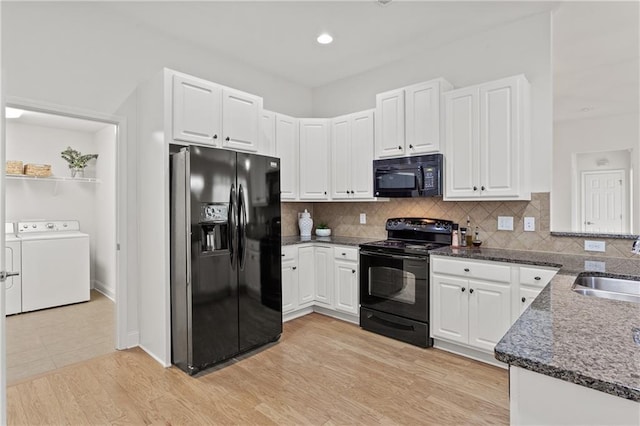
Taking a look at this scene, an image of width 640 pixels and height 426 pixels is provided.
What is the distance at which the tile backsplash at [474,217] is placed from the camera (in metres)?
2.98

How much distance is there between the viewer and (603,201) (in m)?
5.93

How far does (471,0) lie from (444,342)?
2.99 m

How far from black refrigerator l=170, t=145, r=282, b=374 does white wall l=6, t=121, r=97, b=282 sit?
12.3ft

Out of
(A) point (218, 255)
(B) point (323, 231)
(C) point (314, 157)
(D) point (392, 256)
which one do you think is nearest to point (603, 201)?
(D) point (392, 256)

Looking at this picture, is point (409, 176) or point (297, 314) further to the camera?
point (297, 314)

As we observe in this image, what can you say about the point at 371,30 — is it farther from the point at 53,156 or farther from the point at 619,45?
the point at 53,156

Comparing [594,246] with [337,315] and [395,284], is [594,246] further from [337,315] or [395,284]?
[337,315]

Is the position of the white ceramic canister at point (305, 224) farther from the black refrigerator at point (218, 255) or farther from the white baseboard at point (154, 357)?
the white baseboard at point (154, 357)

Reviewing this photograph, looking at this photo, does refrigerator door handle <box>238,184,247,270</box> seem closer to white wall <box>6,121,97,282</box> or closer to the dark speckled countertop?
the dark speckled countertop

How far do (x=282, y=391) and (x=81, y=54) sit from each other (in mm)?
3178

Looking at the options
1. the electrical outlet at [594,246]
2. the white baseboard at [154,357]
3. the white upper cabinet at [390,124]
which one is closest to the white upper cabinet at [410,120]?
the white upper cabinet at [390,124]

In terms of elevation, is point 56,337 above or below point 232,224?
below

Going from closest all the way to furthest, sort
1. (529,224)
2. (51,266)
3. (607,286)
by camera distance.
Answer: (607,286) → (529,224) → (51,266)

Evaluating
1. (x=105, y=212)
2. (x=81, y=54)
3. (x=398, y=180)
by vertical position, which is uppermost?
(x=81, y=54)
